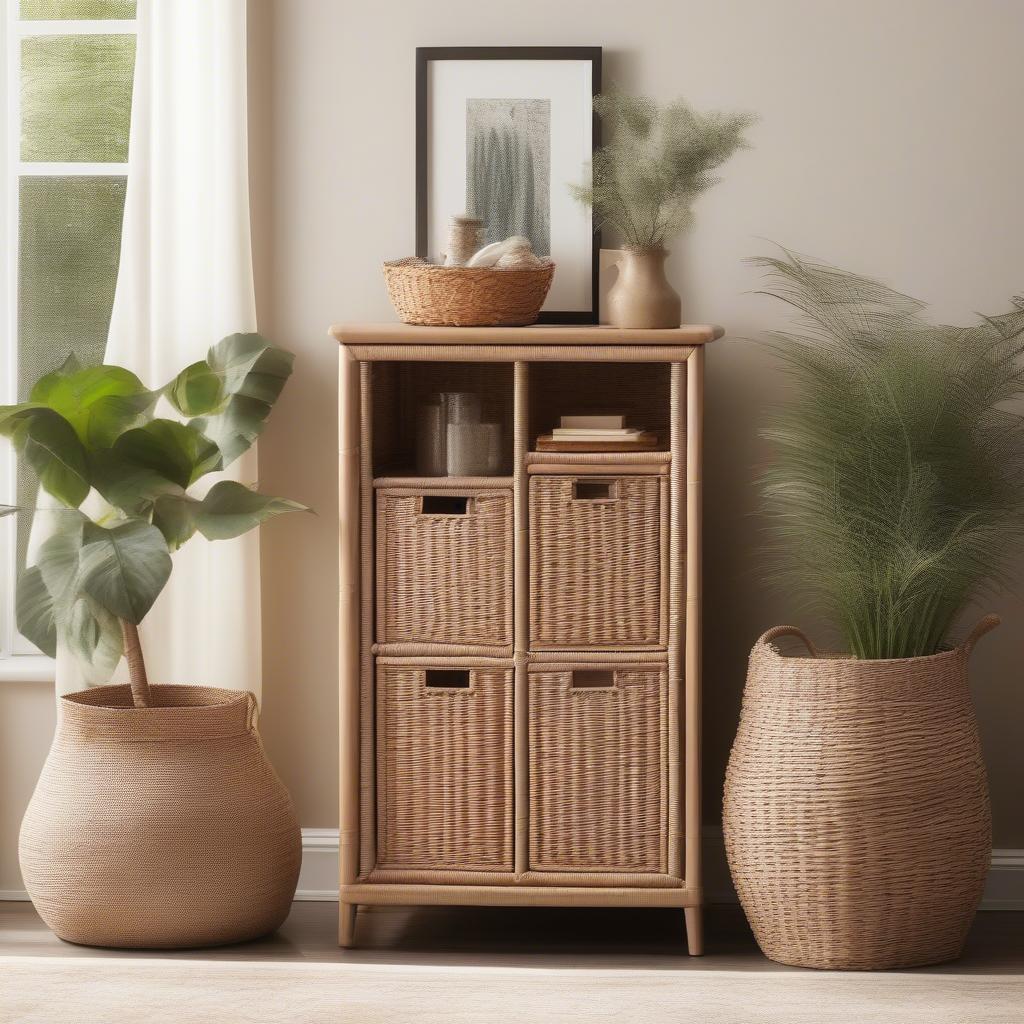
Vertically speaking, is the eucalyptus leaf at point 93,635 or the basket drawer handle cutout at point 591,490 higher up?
the basket drawer handle cutout at point 591,490

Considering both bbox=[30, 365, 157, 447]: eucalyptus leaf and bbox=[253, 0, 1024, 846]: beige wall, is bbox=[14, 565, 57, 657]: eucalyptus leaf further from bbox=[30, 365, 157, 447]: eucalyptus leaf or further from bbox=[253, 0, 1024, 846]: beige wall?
bbox=[253, 0, 1024, 846]: beige wall

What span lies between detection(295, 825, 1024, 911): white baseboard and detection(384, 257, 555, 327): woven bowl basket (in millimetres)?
1206

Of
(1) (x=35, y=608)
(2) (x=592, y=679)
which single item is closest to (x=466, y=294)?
(2) (x=592, y=679)

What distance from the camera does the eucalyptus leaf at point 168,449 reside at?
2.57 m

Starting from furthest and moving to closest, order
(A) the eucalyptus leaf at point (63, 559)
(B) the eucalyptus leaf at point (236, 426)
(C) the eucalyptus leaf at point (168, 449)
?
1. (B) the eucalyptus leaf at point (236, 426)
2. (C) the eucalyptus leaf at point (168, 449)
3. (A) the eucalyptus leaf at point (63, 559)

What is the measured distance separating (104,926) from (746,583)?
4.92ft

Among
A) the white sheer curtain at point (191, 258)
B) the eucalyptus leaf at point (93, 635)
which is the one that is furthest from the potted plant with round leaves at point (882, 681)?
the eucalyptus leaf at point (93, 635)

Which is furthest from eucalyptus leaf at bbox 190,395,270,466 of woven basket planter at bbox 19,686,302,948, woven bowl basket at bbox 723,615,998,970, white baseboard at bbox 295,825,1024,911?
woven bowl basket at bbox 723,615,998,970

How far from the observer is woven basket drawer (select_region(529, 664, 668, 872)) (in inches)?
100.0

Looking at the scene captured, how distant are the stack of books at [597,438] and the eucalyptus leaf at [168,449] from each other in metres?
0.69

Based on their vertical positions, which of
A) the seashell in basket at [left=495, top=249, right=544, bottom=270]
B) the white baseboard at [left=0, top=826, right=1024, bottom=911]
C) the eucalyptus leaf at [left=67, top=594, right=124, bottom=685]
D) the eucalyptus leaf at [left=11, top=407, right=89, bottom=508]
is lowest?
the white baseboard at [left=0, top=826, right=1024, bottom=911]

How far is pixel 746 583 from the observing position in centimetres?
292

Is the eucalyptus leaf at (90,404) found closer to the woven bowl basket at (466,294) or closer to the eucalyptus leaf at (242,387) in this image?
the eucalyptus leaf at (242,387)

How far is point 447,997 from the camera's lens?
1680 millimetres
